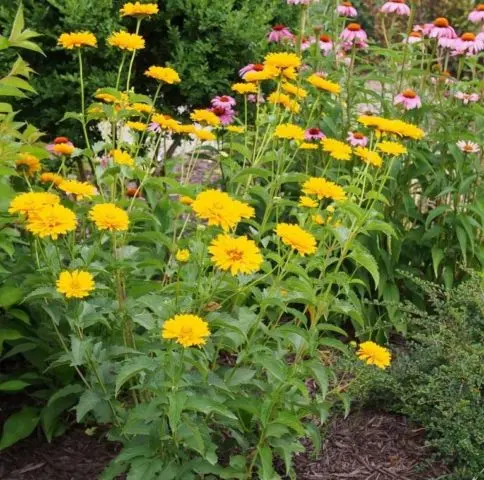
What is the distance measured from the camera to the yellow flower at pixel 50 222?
1973 millimetres

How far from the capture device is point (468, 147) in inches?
135

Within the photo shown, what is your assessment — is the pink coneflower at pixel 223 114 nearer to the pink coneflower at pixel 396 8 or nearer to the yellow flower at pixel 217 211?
the pink coneflower at pixel 396 8

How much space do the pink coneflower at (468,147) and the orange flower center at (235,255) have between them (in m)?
1.80

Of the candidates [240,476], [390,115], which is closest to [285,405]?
[240,476]

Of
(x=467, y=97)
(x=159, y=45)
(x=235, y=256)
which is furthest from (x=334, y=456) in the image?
(x=159, y=45)

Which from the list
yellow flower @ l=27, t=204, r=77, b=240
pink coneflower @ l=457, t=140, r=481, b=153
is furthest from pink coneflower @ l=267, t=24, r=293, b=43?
yellow flower @ l=27, t=204, r=77, b=240

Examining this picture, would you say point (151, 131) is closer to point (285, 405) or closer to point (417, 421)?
point (285, 405)

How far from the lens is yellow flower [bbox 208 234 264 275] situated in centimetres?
190

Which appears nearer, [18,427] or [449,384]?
[18,427]

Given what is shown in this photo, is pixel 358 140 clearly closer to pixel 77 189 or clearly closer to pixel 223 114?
pixel 223 114

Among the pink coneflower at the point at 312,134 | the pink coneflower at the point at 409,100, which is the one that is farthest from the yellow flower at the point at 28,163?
the pink coneflower at the point at 409,100

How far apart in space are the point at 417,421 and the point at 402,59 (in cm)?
161

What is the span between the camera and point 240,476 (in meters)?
2.36

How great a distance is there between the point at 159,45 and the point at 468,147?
1593 mm
